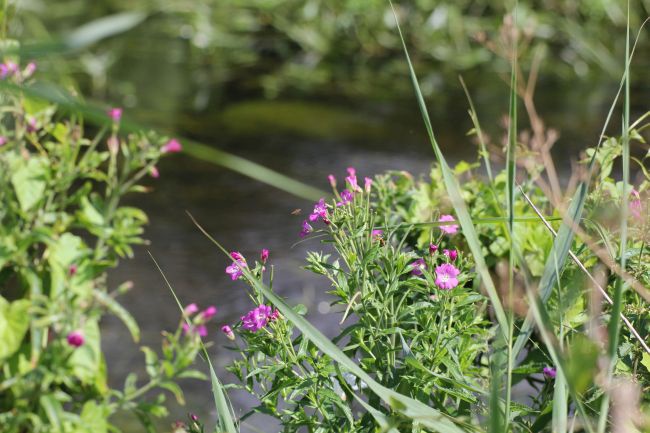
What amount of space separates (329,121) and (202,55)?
4.78ft

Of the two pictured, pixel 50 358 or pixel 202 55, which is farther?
pixel 202 55

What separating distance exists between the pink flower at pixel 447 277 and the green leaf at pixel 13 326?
637 mm

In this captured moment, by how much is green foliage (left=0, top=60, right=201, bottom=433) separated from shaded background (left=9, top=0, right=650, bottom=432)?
100cm

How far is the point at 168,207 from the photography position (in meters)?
3.61

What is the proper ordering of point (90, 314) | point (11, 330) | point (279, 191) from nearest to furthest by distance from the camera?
point (90, 314) → point (11, 330) → point (279, 191)

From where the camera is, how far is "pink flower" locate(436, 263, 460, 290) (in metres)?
1.45

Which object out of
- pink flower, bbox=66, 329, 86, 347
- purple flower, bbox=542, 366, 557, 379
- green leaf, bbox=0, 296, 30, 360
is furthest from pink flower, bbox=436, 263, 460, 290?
green leaf, bbox=0, 296, 30, 360

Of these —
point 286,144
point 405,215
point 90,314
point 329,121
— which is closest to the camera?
point 90,314

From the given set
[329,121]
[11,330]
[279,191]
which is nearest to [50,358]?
[11,330]

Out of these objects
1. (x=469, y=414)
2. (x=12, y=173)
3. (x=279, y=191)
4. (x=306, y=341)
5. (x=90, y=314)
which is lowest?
(x=279, y=191)

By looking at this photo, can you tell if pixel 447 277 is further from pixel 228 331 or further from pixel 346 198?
pixel 228 331

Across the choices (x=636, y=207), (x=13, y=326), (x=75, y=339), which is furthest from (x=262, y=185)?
(x=75, y=339)

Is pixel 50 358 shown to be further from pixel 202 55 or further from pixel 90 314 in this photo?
pixel 202 55

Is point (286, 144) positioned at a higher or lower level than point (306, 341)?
lower
